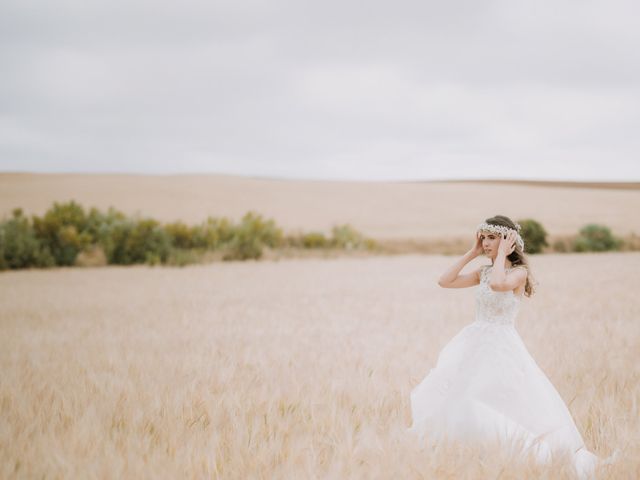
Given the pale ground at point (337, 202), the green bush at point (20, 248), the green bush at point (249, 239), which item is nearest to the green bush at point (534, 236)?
the pale ground at point (337, 202)

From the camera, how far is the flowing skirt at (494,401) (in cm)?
328

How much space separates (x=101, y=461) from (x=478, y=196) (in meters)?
53.2

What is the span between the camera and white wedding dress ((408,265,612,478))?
3.29 meters

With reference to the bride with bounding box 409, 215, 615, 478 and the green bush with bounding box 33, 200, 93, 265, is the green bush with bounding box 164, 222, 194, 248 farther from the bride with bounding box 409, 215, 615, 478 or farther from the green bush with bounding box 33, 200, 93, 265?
the bride with bounding box 409, 215, 615, 478

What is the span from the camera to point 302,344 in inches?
272

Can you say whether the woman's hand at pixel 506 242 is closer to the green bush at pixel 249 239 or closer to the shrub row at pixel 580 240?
the green bush at pixel 249 239

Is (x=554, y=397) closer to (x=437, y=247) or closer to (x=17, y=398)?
(x=17, y=398)

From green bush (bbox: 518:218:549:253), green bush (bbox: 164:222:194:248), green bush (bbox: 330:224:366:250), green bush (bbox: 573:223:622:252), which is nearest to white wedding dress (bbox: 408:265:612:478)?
green bush (bbox: 164:222:194:248)

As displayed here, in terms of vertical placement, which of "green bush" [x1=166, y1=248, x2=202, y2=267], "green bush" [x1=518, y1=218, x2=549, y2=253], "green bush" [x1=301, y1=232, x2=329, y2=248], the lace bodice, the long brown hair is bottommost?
"green bush" [x1=166, y1=248, x2=202, y2=267]

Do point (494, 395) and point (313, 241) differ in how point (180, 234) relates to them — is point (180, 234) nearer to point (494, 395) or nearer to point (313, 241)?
point (313, 241)

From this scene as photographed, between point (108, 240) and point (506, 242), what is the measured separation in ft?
66.1

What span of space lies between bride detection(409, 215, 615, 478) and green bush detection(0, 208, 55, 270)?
64.4 feet

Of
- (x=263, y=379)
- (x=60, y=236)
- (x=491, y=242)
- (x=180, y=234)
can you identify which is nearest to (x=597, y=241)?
(x=180, y=234)

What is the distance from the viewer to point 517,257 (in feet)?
12.1
